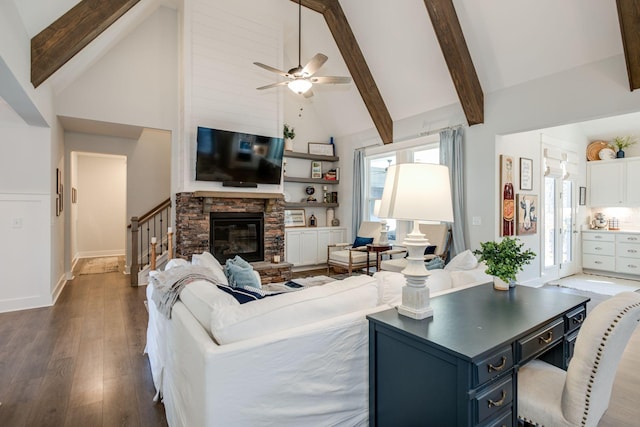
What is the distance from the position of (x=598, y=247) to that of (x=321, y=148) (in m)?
5.88

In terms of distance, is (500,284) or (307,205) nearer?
(500,284)

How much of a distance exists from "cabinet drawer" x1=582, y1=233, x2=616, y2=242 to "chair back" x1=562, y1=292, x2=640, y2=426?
6.28m

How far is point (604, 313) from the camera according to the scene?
1313 mm

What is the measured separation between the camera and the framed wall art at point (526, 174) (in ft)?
16.7

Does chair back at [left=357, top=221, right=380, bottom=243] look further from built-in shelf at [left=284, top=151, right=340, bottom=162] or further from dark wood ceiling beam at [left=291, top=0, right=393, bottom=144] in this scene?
built-in shelf at [left=284, top=151, right=340, bottom=162]

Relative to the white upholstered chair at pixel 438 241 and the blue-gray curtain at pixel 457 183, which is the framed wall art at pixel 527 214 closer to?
the blue-gray curtain at pixel 457 183

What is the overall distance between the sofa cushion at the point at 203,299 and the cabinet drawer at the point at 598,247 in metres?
7.44

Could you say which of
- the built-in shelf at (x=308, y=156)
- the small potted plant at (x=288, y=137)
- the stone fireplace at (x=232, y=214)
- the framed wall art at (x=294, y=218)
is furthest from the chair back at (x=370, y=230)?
the small potted plant at (x=288, y=137)

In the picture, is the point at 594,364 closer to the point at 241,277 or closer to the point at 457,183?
the point at 241,277

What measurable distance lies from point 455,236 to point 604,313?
383cm

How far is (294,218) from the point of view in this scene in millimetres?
6926

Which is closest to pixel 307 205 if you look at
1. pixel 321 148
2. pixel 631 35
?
pixel 321 148

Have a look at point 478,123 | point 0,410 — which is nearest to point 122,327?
point 0,410

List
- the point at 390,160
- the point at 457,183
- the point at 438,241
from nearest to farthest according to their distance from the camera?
the point at 457,183 → the point at 438,241 → the point at 390,160
